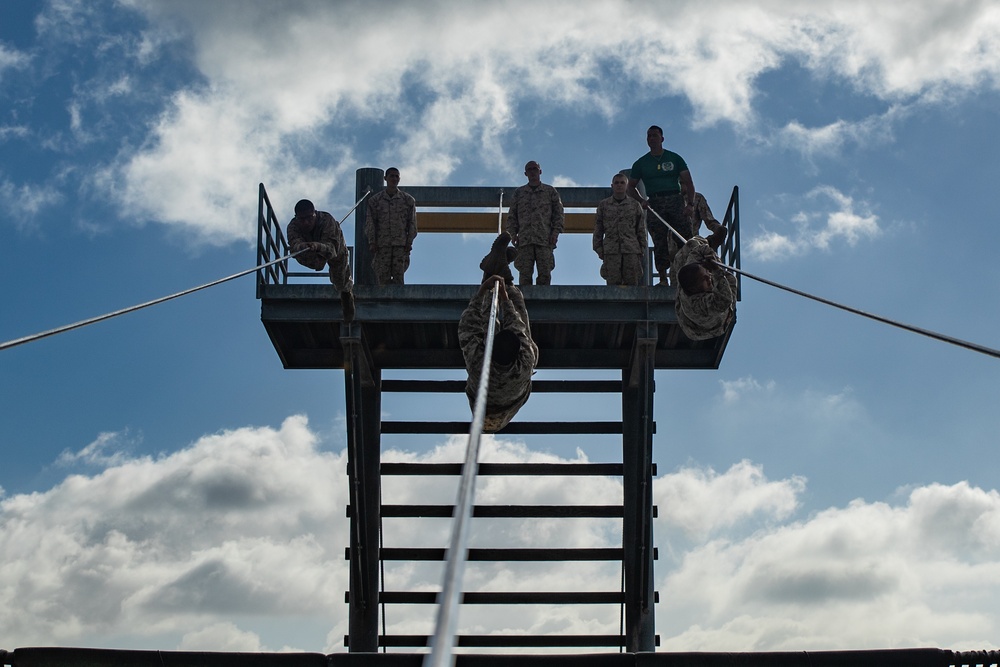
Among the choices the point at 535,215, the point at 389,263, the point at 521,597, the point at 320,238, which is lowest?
the point at 521,597

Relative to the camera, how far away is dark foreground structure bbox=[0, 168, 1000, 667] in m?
12.4

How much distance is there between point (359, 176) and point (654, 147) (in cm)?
365

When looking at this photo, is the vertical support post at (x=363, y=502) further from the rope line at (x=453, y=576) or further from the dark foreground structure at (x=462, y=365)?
the rope line at (x=453, y=576)

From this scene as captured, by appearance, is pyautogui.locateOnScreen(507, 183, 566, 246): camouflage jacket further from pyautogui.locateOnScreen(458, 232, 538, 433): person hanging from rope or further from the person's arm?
pyautogui.locateOnScreen(458, 232, 538, 433): person hanging from rope

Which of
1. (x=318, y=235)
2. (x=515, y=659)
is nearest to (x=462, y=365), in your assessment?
(x=318, y=235)

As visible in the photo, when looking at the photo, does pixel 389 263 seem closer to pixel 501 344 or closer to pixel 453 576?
pixel 501 344

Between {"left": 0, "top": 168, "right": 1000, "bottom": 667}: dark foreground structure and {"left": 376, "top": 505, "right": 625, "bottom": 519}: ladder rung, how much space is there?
0.5 inches

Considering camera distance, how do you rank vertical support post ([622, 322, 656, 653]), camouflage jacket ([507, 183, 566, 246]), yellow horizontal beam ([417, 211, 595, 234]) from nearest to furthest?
vertical support post ([622, 322, 656, 653]) → camouflage jacket ([507, 183, 566, 246]) → yellow horizontal beam ([417, 211, 595, 234])

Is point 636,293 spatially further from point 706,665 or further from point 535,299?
point 706,665

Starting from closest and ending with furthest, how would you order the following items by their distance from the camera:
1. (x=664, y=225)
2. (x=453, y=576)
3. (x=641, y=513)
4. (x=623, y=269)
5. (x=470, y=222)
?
(x=453, y=576) → (x=664, y=225) → (x=623, y=269) → (x=641, y=513) → (x=470, y=222)

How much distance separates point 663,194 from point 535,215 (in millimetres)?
1501

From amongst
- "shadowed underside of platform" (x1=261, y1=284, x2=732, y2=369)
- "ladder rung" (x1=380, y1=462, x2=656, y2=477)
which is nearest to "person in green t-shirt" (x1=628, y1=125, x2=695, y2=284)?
"shadowed underside of platform" (x1=261, y1=284, x2=732, y2=369)

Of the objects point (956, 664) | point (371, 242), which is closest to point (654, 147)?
point (371, 242)

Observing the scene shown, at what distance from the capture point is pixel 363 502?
43.2ft
